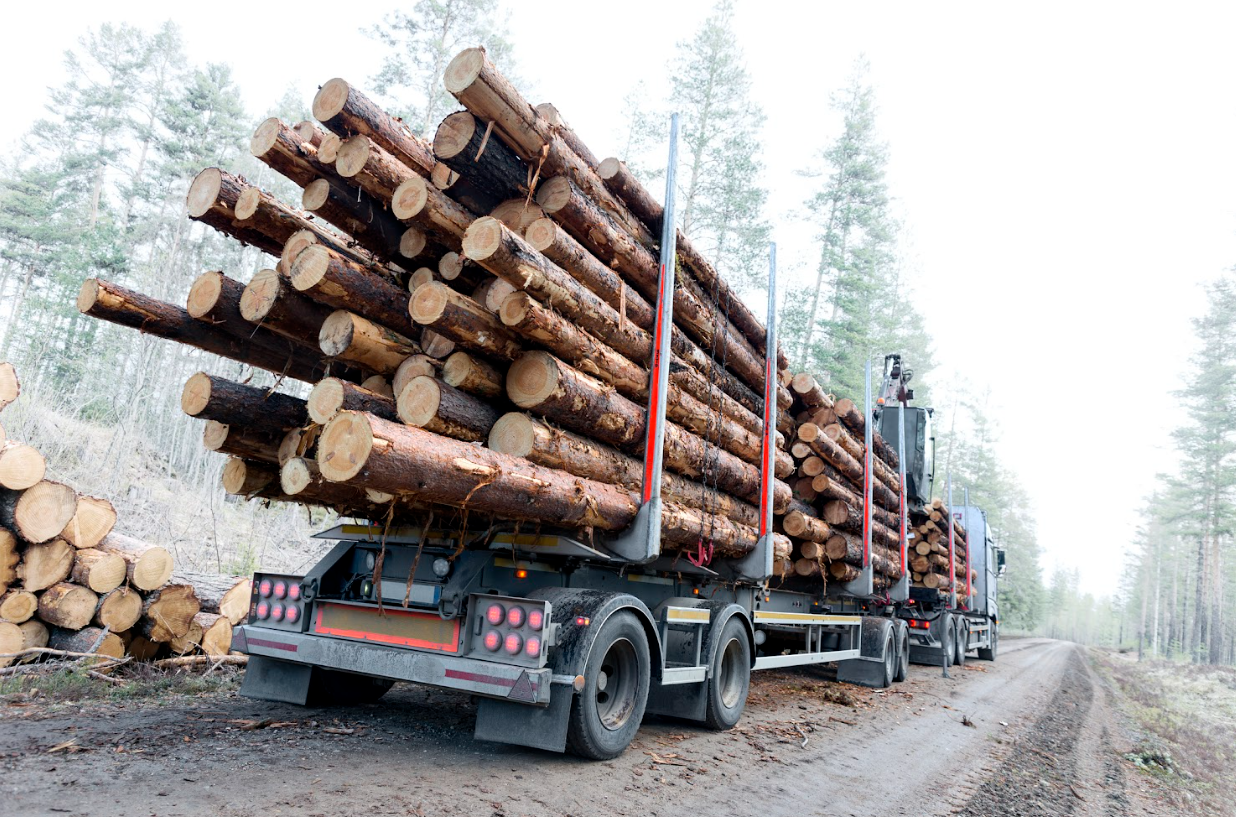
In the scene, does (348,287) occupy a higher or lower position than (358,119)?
lower

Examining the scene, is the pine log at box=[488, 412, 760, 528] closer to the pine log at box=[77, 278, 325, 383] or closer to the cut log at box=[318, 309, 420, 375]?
the cut log at box=[318, 309, 420, 375]

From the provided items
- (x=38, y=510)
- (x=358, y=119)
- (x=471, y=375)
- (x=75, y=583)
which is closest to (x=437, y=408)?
(x=471, y=375)

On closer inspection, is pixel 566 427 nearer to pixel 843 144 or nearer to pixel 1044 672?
pixel 1044 672

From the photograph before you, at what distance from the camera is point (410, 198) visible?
443 cm

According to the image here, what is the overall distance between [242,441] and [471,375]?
5.92 feet

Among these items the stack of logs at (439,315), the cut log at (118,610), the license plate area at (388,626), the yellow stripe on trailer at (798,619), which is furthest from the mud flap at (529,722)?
the cut log at (118,610)

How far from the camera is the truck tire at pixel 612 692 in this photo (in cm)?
436

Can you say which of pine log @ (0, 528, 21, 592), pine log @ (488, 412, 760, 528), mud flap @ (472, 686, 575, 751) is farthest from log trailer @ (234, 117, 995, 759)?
pine log @ (0, 528, 21, 592)

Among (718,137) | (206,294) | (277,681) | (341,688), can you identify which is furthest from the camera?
(718,137)

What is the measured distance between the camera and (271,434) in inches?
200

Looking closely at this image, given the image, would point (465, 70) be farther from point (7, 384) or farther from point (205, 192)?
point (7, 384)

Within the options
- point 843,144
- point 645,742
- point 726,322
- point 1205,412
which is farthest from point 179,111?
point 1205,412

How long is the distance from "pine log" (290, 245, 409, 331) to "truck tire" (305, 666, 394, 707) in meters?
2.63

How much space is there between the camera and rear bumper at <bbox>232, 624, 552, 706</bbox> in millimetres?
4043
